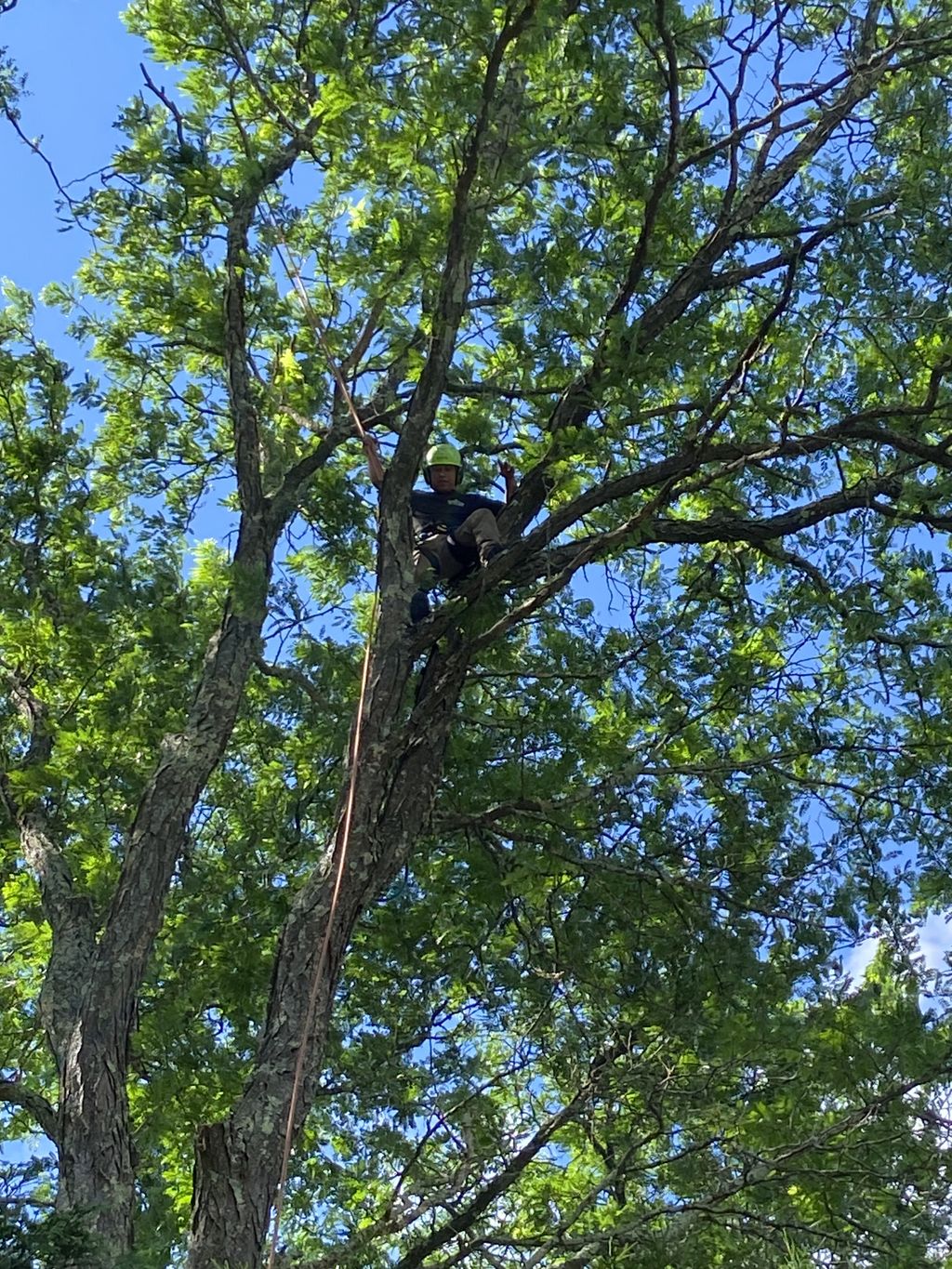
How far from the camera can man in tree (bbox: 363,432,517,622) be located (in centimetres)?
586

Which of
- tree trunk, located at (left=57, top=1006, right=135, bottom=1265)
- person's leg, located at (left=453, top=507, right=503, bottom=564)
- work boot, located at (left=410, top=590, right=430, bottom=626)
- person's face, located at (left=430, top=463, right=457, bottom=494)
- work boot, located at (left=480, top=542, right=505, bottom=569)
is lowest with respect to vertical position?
tree trunk, located at (left=57, top=1006, right=135, bottom=1265)

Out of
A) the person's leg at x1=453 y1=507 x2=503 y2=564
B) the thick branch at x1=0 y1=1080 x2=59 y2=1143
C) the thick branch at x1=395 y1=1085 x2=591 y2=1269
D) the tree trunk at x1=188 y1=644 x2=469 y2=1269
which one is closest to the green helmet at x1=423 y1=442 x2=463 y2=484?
the person's leg at x1=453 y1=507 x2=503 y2=564

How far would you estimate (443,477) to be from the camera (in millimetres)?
7035

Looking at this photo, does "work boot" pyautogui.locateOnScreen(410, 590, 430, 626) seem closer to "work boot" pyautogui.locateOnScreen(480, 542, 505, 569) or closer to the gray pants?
the gray pants

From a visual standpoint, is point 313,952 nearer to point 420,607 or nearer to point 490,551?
point 490,551

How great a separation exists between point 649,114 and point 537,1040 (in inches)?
181

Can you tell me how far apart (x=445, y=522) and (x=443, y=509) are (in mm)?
117

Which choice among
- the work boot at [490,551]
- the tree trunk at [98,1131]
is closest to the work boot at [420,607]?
the work boot at [490,551]

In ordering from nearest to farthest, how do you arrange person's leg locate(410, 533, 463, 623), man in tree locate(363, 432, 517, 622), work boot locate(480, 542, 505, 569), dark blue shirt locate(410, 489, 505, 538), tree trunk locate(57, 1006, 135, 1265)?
1. tree trunk locate(57, 1006, 135, 1265)
2. work boot locate(480, 542, 505, 569)
3. man in tree locate(363, 432, 517, 622)
4. person's leg locate(410, 533, 463, 623)
5. dark blue shirt locate(410, 489, 505, 538)

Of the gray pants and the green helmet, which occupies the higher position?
the green helmet

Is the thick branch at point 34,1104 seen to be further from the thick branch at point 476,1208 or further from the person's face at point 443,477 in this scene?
the person's face at point 443,477

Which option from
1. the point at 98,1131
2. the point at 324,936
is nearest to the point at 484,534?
the point at 324,936

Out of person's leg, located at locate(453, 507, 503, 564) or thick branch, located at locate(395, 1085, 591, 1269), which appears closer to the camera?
person's leg, located at locate(453, 507, 503, 564)

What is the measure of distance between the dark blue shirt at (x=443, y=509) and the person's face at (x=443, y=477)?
0.04 metres
